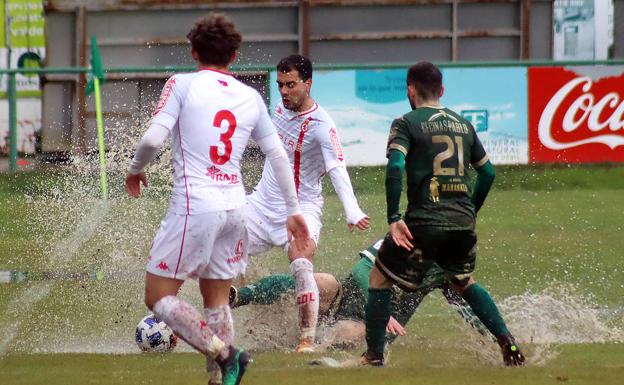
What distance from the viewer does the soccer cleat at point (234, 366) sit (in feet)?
21.2

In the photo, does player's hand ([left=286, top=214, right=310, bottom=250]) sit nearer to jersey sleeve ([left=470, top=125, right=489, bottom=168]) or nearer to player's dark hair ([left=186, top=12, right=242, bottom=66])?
player's dark hair ([left=186, top=12, right=242, bottom=66])

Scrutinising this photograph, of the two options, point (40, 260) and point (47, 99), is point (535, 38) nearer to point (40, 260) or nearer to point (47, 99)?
point (47, 99)

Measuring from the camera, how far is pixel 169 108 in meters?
6.57

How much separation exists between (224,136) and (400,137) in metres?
1.30

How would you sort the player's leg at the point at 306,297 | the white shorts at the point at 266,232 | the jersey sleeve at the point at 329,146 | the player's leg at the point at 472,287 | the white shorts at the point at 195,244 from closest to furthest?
the white shorts at the point at 195,244 < the player's leg at the point at 472,287 < the player's leg at the point at 306,297 < the jersey sleeve at the point at 329,146 < the white shorts at the point at 266,232

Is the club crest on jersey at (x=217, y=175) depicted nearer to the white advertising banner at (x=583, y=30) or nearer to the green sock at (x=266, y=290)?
the green sock at (x=266, y=290)

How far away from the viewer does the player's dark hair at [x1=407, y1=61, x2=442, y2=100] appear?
25.4ft

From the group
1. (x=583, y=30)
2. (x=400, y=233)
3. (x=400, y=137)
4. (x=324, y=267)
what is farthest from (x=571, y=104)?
(x=400, y=233)

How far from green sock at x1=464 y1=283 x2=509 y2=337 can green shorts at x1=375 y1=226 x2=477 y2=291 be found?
0.13 m

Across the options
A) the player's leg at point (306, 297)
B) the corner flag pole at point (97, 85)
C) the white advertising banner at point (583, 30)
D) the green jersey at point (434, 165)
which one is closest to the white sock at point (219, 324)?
the green jersey at point (434, 165)

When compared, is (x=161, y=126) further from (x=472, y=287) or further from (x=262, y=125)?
(x=472, y=287)

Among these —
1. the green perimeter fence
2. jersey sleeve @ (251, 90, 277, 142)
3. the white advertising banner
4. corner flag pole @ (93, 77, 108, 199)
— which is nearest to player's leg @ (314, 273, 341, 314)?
jersey sleeve @ (251, 90, 277, 142)

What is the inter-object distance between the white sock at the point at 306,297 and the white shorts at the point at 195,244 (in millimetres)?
2289

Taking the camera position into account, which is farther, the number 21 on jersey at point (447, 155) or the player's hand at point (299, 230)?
the number 21 on jersey at point (447, 155)
